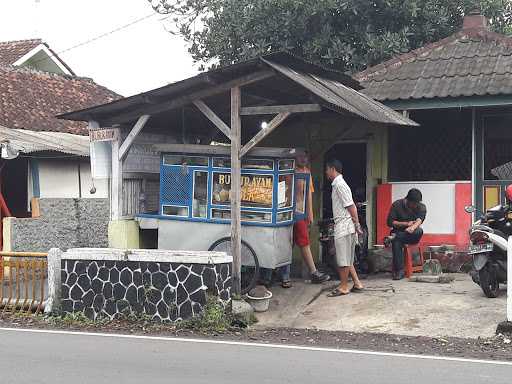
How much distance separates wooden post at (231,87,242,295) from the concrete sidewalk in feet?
2.41

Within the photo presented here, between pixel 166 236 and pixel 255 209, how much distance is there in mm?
1533

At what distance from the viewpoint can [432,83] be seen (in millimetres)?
12305

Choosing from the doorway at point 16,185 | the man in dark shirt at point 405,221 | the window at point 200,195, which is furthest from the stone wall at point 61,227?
the man in dark shirt at point 405,221

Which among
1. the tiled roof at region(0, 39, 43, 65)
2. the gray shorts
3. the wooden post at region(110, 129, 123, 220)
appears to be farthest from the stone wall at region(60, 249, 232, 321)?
the tiled roof at region(0, 39, 43, 65)

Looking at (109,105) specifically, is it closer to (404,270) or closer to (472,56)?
(404,270)

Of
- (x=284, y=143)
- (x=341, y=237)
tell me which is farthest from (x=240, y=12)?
(x=341, y=237)

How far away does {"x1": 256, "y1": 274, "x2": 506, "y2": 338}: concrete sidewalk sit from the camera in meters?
8.88

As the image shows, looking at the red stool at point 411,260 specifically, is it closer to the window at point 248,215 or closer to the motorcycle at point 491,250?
the motorcycle at point 491,250

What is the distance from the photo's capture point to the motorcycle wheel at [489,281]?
9.51m

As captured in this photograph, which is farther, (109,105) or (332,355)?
(109,105)

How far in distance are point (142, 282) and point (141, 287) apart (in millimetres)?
68

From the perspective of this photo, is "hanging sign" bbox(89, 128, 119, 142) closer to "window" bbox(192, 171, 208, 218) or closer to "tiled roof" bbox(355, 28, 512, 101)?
"window" bbox(192, 171, 208, 218)

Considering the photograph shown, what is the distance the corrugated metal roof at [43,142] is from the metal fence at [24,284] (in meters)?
3.00

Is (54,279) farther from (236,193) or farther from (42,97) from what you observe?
(42,97)
